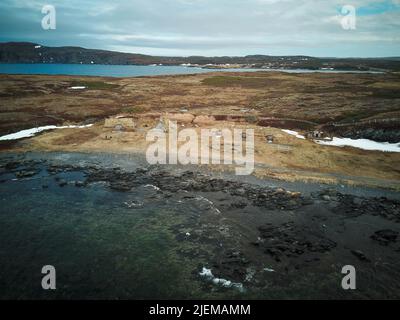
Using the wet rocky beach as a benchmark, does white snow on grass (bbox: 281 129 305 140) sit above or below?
above

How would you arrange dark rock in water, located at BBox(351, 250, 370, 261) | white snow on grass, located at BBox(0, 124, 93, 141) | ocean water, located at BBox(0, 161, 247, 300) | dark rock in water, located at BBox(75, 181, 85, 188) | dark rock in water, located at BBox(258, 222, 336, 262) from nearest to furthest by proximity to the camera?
1. ocean water, located at BBox(0, 161, 247, 300)
2. dark rock in water, located at BBox(351, 250, 370, 261)
3. dark rock in water, located at BBox(258, 222, 336, 262)
4. dark rock in water, located at BBox(75, 181, 85, 188)
5. white snow on grass, located at BBox(0, 124, 93, 141)

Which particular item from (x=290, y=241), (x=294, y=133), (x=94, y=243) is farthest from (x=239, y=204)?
(x=294, y=133)

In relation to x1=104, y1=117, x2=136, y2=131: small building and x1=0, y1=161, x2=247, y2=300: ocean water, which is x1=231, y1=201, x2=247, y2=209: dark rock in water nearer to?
x1=0, y1=161, x2=247, y2=300: ocean water

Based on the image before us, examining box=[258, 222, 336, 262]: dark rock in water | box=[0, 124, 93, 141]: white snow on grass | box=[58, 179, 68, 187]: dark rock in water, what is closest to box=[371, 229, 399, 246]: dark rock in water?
box=[258, 222, 336, 262]: dark rock in water

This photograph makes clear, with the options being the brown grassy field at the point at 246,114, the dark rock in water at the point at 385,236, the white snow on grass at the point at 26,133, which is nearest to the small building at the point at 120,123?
the brown grassy field at the point at 246,114

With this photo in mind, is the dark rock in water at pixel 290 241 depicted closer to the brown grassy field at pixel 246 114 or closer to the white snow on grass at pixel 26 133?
the brown grassy field at pixel 246 114
